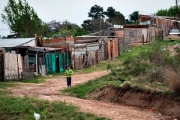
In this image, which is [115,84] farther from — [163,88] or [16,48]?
[16,48]

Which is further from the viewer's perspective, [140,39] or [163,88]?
[140,39]

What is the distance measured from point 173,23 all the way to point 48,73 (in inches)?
1626

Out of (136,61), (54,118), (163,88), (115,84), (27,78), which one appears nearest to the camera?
(54,118)

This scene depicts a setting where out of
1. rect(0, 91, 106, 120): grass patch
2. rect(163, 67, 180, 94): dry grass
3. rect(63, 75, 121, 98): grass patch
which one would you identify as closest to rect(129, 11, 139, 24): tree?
rect(63, 75, 121, 98): grass patch

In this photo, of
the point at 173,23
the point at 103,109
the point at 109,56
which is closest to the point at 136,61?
the point at 103,109

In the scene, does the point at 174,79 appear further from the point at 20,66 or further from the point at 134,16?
the point at 134,16

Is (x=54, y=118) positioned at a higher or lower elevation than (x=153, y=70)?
lower

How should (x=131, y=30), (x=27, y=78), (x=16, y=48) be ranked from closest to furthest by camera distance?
(x=27, y=78), (x=16, y=48), (x=131, y=30)

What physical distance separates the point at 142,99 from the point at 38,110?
4.61 metres

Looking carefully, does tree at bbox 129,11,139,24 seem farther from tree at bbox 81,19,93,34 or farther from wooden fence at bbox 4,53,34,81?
wooden fence at bbox 4,53,34,81

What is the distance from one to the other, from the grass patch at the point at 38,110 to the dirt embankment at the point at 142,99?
2.93 metres

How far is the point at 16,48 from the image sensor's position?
78.7 feet

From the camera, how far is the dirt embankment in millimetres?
12688

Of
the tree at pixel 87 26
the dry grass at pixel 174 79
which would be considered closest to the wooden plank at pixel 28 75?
the dry grass at pixel 174 79
